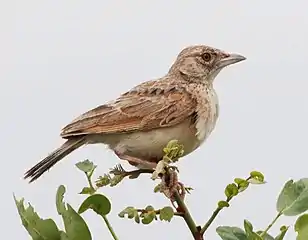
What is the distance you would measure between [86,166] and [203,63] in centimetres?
400

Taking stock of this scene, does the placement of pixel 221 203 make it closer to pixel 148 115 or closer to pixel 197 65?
pixel 148 115

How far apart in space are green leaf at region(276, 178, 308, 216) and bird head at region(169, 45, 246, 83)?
12.8ft

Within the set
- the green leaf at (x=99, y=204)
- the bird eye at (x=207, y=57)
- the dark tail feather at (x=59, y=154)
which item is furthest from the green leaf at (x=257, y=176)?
the bird eye at (x=207, y=57)

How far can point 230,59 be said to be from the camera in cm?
611

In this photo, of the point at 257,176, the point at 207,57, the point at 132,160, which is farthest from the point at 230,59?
the point at 257,176

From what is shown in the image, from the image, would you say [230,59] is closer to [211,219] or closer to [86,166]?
[86,166]

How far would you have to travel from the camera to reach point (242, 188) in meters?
→ 2.11

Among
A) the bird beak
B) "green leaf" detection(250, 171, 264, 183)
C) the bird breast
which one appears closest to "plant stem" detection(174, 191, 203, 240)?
"green leaf" detection(250, 171, 264, 183)

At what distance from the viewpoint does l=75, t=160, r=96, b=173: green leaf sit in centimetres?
231

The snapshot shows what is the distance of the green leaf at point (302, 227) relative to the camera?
2023mm

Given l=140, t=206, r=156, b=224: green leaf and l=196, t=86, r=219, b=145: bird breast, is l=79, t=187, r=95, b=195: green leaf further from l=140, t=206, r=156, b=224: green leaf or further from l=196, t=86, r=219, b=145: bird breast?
l=196, t=86, r=219, b=145: bird breast

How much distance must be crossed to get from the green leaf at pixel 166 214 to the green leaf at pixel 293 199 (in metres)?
0.33

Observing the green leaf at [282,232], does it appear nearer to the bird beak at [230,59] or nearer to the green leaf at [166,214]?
the green leaf at [166,214]

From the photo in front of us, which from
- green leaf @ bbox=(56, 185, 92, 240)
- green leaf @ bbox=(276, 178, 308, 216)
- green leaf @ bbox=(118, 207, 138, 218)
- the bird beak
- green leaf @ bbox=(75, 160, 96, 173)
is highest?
the bird beak
